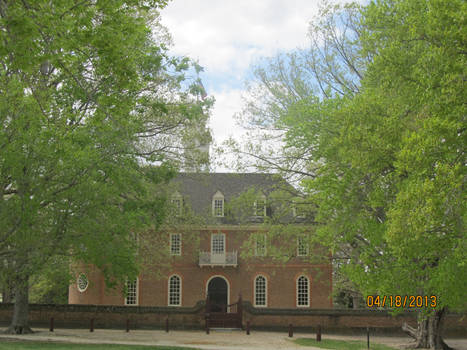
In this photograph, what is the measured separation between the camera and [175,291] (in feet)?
132

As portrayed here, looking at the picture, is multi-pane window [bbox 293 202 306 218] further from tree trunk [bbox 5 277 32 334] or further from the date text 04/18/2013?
tree trunk [bbox 5 277 32 334]

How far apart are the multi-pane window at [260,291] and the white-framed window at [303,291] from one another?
2596 millimetres

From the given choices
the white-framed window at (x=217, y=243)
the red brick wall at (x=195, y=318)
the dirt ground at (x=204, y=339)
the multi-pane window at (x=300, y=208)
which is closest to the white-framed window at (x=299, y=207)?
the multi-pane window at (x=300, y=208)

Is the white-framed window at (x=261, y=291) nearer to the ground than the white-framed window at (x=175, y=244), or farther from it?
nearer to the ground

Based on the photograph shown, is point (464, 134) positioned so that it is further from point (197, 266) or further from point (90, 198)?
point (197, 266)

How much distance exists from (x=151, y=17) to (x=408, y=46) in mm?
14933

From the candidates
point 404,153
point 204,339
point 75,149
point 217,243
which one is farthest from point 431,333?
point 217,243

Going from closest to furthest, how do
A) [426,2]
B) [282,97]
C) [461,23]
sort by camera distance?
[461,23]
[426,2]
[282,97]

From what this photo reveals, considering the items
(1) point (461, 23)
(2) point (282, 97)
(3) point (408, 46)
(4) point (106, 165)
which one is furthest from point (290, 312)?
(1) point (461, 23)

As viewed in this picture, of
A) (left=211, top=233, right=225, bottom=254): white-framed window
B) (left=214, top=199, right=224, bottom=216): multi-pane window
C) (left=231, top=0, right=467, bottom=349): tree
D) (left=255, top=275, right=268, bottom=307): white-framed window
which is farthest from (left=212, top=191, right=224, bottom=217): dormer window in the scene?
(left=231, top=0, right=467, bottom=349): tree

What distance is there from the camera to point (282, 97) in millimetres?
28438

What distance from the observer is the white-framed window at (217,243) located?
1617 inches

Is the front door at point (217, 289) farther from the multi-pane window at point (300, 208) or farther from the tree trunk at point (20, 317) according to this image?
the tree trunk at point (20, 317)

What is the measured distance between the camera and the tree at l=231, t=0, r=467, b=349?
1277cm
